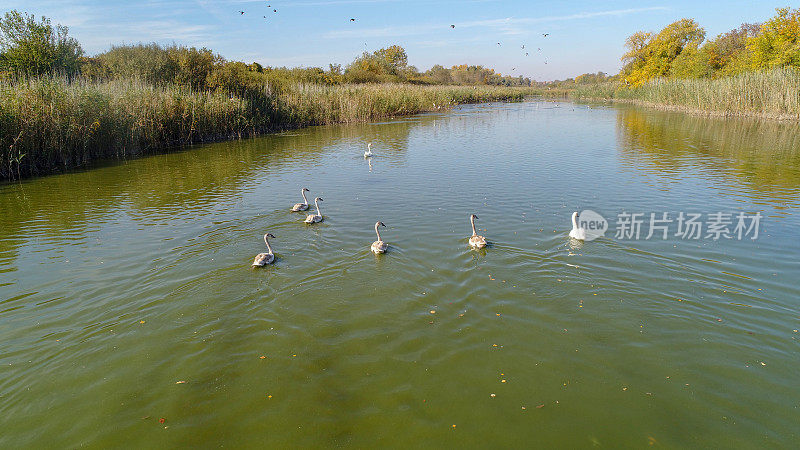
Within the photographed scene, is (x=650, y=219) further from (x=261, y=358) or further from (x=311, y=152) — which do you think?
(x=311, y=152)

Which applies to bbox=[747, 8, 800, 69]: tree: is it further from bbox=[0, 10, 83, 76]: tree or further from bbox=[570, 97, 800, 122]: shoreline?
bbox=[0, 10, 83, 76]: tree

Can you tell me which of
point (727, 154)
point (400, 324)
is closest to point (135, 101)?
point (400, 324)

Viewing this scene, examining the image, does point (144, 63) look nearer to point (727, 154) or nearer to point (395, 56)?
point (727, 154)

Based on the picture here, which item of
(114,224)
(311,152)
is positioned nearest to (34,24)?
(311,152)

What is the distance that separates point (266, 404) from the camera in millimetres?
4891

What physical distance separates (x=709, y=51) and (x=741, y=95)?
3061cm

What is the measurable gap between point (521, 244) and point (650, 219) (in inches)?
151

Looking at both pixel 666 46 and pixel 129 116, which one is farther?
pixel 666 46

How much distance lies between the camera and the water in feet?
15.0

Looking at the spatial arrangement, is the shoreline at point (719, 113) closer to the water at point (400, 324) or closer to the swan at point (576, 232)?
the water at point (400, 324)

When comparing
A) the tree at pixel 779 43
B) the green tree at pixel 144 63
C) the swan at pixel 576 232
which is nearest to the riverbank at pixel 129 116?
the green tree at pixel 144 63

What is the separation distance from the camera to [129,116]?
2158 cm

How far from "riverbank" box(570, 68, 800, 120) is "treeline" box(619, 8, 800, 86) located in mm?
2601

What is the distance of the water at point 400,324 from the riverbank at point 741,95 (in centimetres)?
2182
